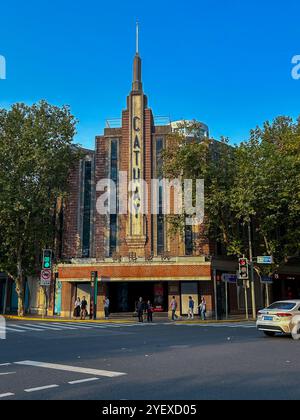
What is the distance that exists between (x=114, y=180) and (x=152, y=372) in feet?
99.5

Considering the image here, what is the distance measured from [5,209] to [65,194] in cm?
480

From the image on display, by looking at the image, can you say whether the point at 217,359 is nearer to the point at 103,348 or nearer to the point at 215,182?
the point at 103,348

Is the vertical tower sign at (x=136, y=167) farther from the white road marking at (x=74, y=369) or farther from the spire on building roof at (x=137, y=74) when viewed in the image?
the white road marking at (x=74, y=369)

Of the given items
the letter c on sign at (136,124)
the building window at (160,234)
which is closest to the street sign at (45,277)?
the building window at (160,234)

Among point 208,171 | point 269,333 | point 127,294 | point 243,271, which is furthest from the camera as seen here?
point 127,294

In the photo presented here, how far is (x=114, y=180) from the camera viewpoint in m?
38.3

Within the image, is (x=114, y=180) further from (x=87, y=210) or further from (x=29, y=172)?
(x=29, y=172)

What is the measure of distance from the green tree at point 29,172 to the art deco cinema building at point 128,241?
2361 mm

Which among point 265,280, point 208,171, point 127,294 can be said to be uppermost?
point 208,171

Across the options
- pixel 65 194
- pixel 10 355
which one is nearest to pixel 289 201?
pixel 65 194

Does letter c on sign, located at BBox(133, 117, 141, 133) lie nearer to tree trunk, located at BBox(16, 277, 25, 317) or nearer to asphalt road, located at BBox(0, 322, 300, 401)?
tree trunk, located at BBox(16, 277, 25, 317)

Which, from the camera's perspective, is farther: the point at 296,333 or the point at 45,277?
the point at 45,277

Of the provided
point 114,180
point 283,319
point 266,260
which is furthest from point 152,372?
point 114,180

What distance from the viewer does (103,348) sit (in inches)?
521
